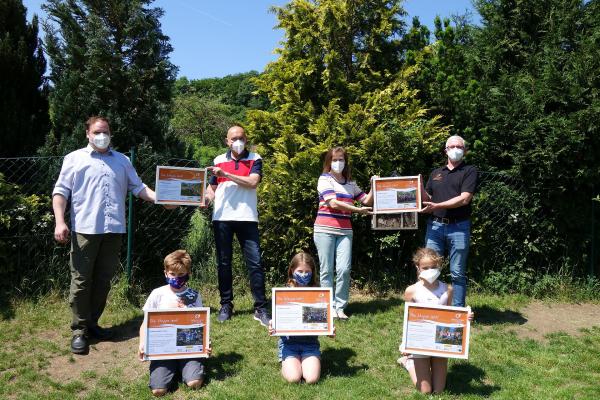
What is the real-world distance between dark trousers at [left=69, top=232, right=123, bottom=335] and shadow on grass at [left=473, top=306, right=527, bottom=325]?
3954 millimetres

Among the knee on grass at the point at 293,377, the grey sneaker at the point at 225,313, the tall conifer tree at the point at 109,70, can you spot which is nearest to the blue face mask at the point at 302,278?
the knee on grass at the point at 293,377

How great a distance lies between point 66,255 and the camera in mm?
5977

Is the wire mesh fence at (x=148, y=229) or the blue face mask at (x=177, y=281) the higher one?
the wire mesh fence at (x=148, y=229)

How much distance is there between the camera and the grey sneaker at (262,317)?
5241mm

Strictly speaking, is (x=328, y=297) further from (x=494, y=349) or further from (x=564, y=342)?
(x=564, y=342)

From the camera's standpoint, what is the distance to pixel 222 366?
4.46m

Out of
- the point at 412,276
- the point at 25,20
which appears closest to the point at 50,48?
the point at 25,20

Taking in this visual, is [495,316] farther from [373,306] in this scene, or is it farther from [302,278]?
[302,278]

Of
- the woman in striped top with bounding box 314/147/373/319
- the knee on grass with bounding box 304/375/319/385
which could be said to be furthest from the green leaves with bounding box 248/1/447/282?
the knee on grass with bounding box 304/375/319/385

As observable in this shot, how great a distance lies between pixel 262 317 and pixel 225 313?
0.40 m

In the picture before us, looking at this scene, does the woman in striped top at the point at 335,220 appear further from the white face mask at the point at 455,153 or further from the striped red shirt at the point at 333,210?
the white face mask at the point at 455,153

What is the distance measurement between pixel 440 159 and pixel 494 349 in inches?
104

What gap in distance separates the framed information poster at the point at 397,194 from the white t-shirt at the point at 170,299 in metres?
2.13

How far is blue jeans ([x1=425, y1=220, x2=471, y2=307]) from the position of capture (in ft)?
17.1
